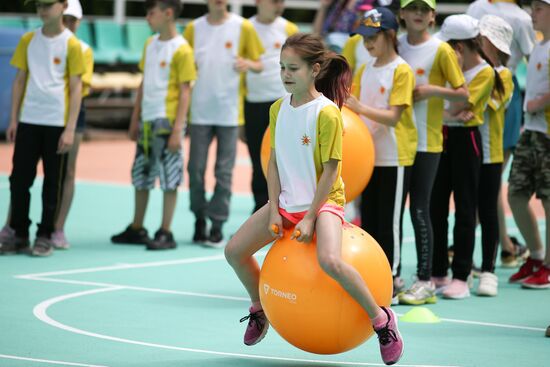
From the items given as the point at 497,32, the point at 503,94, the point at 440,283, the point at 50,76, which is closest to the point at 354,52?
the point at 497,32

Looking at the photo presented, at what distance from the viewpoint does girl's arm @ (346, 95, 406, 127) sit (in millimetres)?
7445

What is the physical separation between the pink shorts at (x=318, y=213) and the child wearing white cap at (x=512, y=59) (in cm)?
388

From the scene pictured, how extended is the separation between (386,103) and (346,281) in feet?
7.67

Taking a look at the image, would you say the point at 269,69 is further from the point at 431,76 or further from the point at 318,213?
the point at 318,213

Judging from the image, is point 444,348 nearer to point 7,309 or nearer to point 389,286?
point 389,286

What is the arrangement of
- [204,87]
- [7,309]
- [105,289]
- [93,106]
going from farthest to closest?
[93,106] < [204,87] < [105,289] < [7,309]

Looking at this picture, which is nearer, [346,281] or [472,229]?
[346,281]

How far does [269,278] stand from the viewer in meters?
5.79

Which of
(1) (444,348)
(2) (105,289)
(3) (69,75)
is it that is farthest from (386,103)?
(3) (69,75)

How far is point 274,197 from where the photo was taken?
5898 mm

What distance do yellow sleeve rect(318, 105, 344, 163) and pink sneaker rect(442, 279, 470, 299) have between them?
2564mm

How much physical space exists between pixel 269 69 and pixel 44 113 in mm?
2291

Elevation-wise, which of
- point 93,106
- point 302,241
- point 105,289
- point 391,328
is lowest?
point 93,106

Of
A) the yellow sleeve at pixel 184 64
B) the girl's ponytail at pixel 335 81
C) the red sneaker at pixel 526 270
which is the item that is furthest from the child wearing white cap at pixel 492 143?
the yellow sleeve at pixel 184 64
